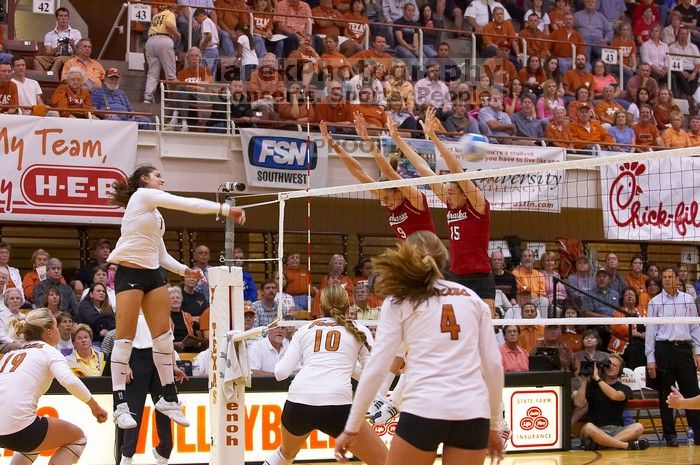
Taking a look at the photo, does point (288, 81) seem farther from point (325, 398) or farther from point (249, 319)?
point (325, 398)

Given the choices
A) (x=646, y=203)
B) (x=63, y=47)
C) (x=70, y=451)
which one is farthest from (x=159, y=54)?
(x=70, y=451)

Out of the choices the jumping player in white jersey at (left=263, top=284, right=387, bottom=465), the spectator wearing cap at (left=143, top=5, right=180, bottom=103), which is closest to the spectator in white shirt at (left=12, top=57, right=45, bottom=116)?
the spectator wearing cap at (left=143, top=5, right=180, bottom=103)

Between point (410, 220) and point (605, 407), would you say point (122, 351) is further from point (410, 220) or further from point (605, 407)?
point (605, 407)

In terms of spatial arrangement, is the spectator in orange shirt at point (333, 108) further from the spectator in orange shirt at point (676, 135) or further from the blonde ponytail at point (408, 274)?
the blonde ponytail at point (408, 274)

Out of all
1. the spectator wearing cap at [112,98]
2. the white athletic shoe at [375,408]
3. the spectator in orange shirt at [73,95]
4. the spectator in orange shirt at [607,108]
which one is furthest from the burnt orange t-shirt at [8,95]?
the spectator in orange shirt at [607,108]

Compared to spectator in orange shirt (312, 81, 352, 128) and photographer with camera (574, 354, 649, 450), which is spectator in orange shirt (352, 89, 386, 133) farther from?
photographer with camera (574, 354, 649, 450)

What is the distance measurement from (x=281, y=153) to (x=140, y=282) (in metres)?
7.56

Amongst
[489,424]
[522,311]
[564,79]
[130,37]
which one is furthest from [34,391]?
[564,79]

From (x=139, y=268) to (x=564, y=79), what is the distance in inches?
513

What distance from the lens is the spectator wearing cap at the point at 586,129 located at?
60.7ft

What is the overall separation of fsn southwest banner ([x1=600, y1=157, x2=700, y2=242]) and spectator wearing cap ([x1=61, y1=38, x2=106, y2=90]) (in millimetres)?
7632

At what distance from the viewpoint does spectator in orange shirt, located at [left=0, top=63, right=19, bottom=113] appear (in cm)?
1484

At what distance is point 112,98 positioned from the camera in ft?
51.7

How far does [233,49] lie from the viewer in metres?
17.2
